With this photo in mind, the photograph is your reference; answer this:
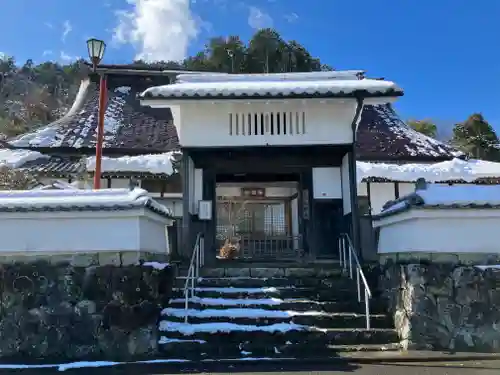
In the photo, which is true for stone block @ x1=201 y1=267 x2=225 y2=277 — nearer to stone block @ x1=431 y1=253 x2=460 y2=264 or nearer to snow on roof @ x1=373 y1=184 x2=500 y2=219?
snow on roof @ x1=373 y1=184 x2=500 y2=219

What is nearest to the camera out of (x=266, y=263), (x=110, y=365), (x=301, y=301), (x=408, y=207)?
(x=110, y=365)

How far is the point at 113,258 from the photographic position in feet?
22.9

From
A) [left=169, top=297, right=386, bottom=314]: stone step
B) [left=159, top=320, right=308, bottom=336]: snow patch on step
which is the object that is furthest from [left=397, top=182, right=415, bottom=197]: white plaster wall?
[left=159, top=320, right=308, bottom=336]: snow patch on step

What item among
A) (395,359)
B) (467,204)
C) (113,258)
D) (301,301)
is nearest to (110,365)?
(113,258)

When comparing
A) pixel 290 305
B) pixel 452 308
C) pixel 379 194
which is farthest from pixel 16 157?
pixel 452 308

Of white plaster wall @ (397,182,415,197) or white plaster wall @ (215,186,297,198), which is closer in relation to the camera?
white plaster wall @ (397,182,415,197)

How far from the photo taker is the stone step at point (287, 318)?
744cm

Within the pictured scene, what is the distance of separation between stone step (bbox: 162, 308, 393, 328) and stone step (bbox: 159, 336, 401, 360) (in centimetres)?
53

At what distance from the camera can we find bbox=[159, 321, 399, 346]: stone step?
7.02 metres

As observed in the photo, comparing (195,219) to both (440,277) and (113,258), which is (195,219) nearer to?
(113,258)

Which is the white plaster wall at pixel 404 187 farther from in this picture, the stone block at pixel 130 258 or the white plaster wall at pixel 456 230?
the stone block at pixel 130 258

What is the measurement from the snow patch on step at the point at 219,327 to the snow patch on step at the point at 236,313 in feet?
0.60

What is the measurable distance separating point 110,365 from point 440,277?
5.10m

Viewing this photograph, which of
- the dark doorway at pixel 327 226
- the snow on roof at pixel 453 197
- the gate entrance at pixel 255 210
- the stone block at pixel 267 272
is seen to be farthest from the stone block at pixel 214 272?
the gate entrance at pixel 255 210
